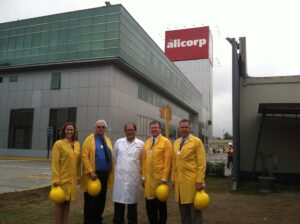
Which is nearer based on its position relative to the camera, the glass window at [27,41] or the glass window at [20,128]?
the glass window at [20,128]

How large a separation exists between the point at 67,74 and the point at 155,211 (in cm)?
2798

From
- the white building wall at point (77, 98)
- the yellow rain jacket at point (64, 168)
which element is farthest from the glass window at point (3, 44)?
the yellow rain jacket at point (64, 168)

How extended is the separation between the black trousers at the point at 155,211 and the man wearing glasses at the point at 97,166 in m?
0.88

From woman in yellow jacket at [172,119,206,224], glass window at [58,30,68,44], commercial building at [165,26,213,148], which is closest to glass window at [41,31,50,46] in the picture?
glass window at [58,30,68,44]

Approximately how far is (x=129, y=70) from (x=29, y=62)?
10.1 m

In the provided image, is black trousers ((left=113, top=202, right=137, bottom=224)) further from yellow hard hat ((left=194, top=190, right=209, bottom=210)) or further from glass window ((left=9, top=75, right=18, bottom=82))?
glass window ((left=9, top=75, right=18, bottom=82))

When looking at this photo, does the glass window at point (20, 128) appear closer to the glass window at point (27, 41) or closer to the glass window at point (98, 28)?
the glass window at point (27, 41)

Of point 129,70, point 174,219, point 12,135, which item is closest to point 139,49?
point 129,70

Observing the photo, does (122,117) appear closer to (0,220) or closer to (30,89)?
(30,89)

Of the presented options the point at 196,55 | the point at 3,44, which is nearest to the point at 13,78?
the point at 3,44

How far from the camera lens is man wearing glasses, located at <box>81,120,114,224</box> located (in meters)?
5.61

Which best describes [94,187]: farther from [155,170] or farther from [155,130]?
[155,130]

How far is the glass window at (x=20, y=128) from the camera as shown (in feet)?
107

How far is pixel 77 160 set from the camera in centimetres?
553
